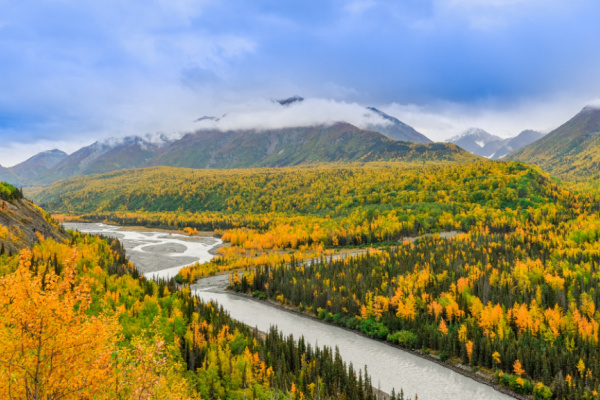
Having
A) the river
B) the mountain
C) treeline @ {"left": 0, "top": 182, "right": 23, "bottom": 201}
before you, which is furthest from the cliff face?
the river

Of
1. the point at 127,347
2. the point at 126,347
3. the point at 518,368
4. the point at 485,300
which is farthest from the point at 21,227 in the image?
the point at 485,300

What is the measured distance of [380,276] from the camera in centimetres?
10681

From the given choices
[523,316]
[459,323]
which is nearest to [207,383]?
[459,323]

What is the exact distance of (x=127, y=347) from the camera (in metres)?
47.5

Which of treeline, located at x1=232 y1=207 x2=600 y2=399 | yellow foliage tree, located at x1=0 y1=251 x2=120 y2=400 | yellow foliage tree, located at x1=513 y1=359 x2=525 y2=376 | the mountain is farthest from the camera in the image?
the mountain

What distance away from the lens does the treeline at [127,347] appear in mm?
17250

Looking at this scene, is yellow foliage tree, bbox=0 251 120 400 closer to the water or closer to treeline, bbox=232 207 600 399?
treeline, bbox=232 207 600 399

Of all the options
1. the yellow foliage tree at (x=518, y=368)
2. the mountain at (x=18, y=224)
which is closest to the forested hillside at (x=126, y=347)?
the mountain at (x=18, y=224)

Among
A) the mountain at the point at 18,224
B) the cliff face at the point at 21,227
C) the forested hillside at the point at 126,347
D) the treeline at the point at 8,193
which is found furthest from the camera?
the treeline at the point at 8,193

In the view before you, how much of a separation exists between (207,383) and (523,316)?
60.0 metres

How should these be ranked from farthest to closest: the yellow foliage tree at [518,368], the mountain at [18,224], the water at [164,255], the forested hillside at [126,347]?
the water at [164,255]
the mountain at [18,224]
the yellow foliage tree at [518,368]
the forested hillside at [126,347]

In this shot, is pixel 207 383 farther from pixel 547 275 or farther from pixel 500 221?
pixel 500 221

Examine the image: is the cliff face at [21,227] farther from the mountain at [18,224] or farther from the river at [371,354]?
the river at [371,354]

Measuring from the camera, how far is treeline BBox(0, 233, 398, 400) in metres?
17.2
